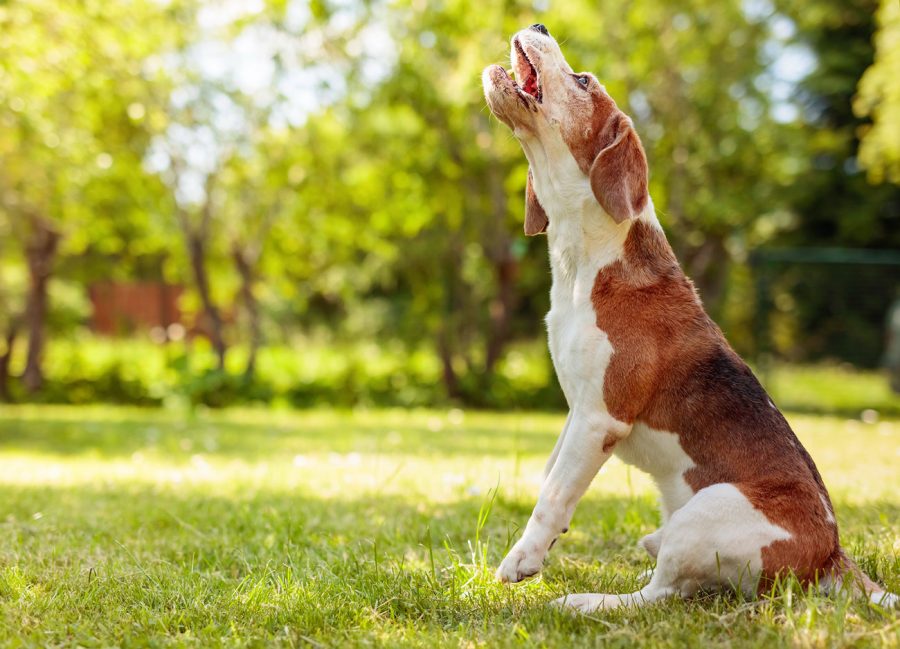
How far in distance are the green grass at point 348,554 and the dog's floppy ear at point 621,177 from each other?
1.32 m

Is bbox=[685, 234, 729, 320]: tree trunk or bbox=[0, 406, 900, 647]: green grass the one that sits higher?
bbox=[685, 234, 729, 320]: tree trunk

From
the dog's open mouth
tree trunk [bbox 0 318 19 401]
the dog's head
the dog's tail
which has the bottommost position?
tree trunk [bbox 0 318 19 401]

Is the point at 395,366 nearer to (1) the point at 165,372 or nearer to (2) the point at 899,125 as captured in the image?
(1) the point at 165,372

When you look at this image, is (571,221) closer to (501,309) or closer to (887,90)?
(887,90)

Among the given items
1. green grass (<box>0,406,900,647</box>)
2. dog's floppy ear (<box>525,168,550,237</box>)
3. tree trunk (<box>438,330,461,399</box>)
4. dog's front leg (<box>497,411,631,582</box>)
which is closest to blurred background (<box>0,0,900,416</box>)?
tree trunk (<box>438,330,461,399</box>)

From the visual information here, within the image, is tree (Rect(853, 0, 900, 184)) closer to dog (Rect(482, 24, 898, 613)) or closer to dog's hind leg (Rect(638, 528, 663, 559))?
dog (Rect(482, 24, 898, 613))

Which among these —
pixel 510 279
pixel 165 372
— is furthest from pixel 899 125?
pixel 165 372

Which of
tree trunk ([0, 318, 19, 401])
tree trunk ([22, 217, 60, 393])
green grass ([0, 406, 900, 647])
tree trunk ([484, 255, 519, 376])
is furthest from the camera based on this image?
tree trunk ([22, 217, 60, 393])

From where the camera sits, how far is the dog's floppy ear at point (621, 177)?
2.98m

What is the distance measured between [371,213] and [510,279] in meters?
2.86

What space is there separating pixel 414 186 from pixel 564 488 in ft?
35.8

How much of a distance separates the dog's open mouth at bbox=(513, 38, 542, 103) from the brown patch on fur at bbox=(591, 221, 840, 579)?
727 mm

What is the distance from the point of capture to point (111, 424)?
10.7m

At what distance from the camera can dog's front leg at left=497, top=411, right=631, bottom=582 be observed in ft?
9.30
